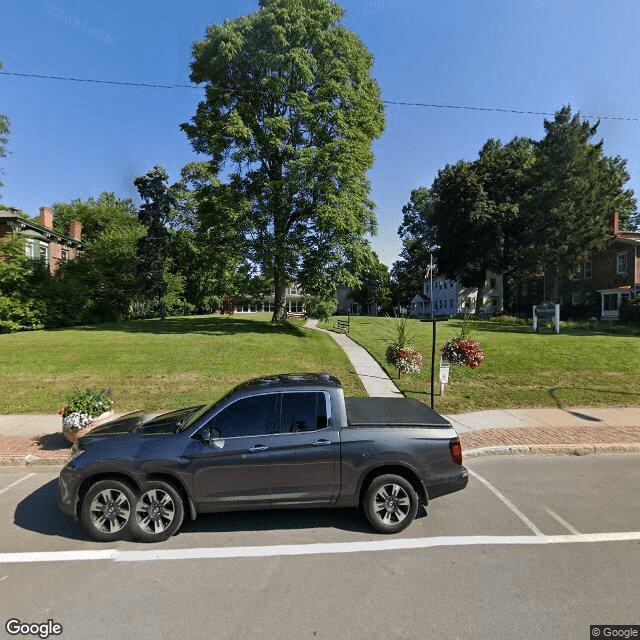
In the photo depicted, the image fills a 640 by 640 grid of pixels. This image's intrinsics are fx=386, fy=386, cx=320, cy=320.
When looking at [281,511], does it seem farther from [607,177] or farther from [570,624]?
[607,177]

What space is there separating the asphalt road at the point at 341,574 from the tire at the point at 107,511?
145 millimetres

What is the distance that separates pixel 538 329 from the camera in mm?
21781

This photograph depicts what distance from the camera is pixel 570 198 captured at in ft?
103

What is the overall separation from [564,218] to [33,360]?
3604 cm

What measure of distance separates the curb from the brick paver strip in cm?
10

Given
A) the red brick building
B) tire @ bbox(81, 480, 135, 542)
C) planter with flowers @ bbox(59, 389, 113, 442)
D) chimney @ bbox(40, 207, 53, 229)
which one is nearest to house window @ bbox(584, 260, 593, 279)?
the red brick building

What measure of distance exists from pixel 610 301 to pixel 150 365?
37.1m

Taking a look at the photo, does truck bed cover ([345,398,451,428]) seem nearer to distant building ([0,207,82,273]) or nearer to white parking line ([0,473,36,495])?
white parking line ([0,473,36,495])

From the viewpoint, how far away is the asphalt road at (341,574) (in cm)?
296

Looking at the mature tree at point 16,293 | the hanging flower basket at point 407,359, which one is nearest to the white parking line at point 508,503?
the hanging flower basket at point 407,359

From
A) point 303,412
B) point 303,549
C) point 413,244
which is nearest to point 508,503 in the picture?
point 303,549

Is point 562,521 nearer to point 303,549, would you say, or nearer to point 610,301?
point 303,549

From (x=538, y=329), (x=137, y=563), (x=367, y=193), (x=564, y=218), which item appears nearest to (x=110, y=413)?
(x=137, y=563)

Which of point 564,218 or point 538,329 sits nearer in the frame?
point 538,329
